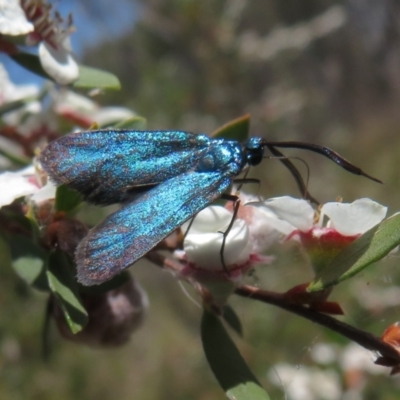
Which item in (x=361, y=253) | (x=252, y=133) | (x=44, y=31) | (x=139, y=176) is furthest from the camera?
(x=252, y=133)

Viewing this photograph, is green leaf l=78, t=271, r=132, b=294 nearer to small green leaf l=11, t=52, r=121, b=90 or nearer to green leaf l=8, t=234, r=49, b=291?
green leaf l=8, t=234, r=49, b=291

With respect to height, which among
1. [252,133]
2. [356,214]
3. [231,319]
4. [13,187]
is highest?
[356,214]

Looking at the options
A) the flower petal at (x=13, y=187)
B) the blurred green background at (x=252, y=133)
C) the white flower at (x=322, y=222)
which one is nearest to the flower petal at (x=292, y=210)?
the white flower at (x=322, y=222)

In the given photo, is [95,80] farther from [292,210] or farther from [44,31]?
[292,210]

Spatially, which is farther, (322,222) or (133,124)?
(133,124)

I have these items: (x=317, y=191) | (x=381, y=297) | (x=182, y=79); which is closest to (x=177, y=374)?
(x=317, y=191)

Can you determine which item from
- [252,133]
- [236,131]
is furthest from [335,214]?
[252,133]

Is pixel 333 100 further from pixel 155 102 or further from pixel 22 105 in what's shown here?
pixel 22 105
